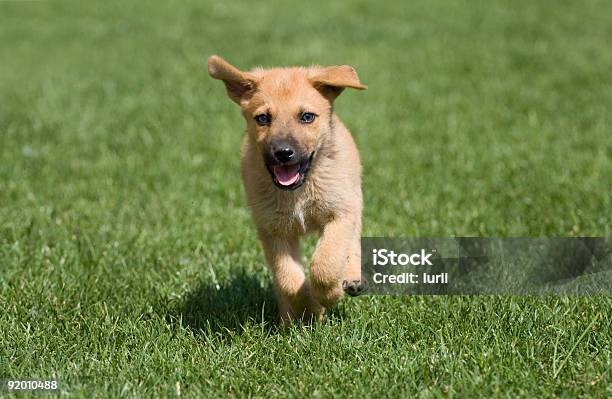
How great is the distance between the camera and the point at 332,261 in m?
3.81

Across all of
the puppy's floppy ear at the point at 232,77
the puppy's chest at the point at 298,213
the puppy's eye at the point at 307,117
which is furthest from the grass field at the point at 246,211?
the puppy's floppy ear at the point at 232,77

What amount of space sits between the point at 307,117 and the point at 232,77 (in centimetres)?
46

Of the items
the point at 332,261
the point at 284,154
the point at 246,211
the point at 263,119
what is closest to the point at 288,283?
the point at 332,261

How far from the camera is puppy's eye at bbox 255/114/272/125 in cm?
405

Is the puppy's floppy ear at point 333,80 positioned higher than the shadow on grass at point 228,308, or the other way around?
the puppy's floppy ear at point 333,80

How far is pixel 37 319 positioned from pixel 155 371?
93 centimetres

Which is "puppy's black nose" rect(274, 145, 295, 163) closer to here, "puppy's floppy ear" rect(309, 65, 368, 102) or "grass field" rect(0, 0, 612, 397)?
"puppy's floppy ear" rect(309, 65, 368, 102)

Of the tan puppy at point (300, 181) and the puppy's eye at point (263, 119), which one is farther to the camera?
the puppy's eye at point (263, 119)

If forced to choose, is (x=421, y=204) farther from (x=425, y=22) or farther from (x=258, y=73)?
(x=425, y=22)

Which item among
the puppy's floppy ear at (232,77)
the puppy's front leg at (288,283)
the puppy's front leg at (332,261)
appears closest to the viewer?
the puppy's front leg at (332,261)

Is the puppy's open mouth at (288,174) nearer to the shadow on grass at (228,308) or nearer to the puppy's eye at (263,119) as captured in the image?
the puppy's eye at (263,119)

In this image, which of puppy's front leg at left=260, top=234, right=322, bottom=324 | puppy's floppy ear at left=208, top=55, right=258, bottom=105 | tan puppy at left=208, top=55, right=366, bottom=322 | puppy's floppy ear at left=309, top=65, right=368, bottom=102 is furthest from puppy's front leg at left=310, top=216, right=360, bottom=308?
puppy's floppy ear at left=208, top=55, right=258, bottom=105

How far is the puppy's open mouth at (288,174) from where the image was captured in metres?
3.85

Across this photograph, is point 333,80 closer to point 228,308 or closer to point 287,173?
point 287,173
